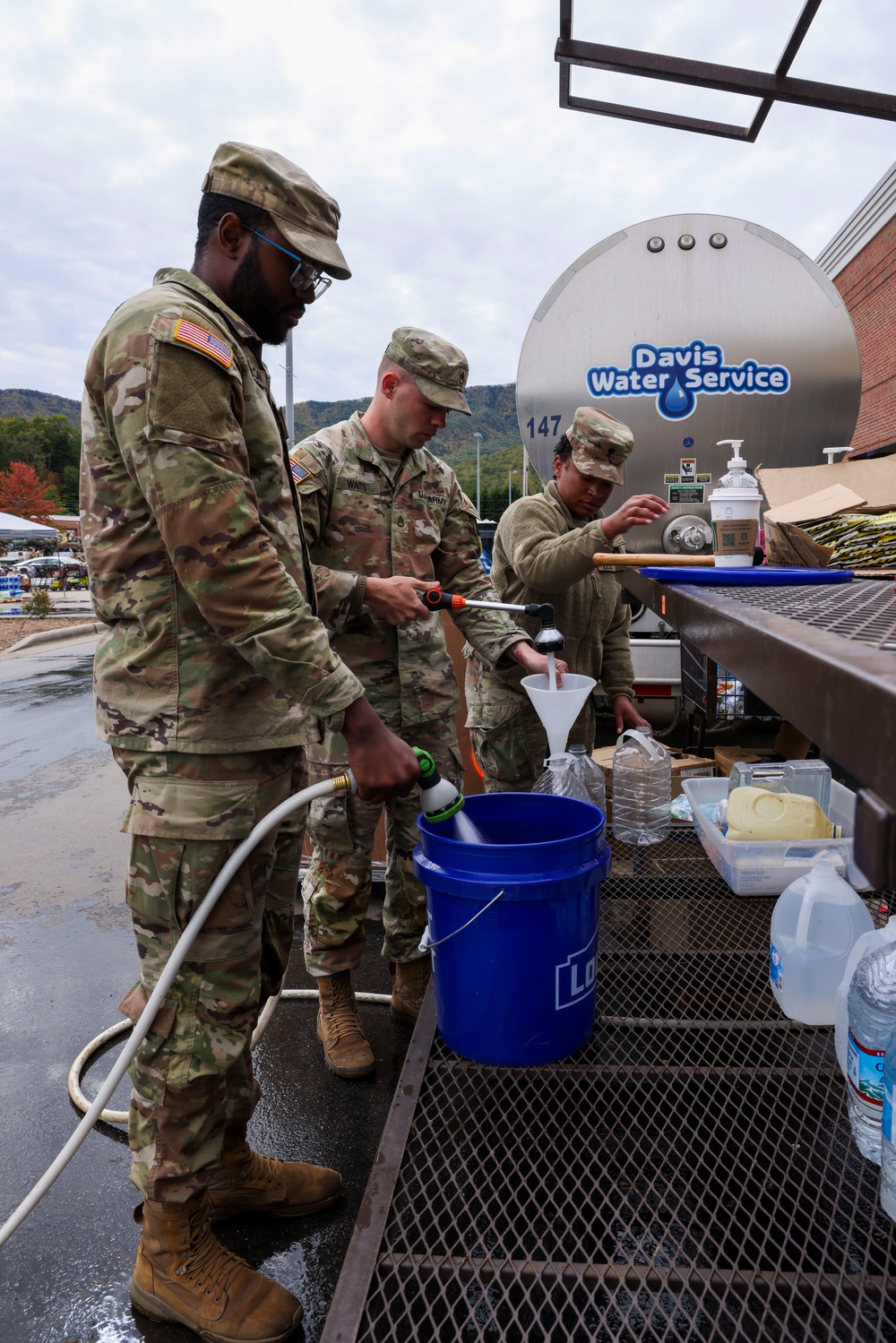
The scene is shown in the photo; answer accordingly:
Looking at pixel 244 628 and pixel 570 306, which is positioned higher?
pixel 570 306

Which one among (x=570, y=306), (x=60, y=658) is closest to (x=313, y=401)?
(x=60, y=658)

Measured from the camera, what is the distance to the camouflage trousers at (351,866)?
271 cm

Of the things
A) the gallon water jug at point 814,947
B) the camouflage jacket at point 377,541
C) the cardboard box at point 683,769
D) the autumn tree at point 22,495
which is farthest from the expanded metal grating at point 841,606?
the autumn tree at point 22,495

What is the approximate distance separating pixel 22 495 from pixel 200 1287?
77.8 m

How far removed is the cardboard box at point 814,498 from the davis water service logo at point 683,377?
1.35 metres

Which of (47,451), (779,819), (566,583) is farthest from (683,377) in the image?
(47,451)

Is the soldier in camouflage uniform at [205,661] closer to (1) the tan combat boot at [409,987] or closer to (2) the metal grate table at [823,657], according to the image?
(2) the metal grate table at [823,657]

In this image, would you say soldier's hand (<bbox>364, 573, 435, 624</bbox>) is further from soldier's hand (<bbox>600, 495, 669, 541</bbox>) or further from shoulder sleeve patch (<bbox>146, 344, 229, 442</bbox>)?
shoulder sleeve patch (<bbox>146, 344, 229, 442</bbox>)

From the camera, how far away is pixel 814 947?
6.01 ft

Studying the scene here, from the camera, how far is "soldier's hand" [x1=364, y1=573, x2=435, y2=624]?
2.54 meters

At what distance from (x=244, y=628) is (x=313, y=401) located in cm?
13687

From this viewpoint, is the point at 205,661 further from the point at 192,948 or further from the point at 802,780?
the point at 802,780

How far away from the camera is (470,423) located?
14575cm

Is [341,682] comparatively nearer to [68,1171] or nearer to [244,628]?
[244,628]
